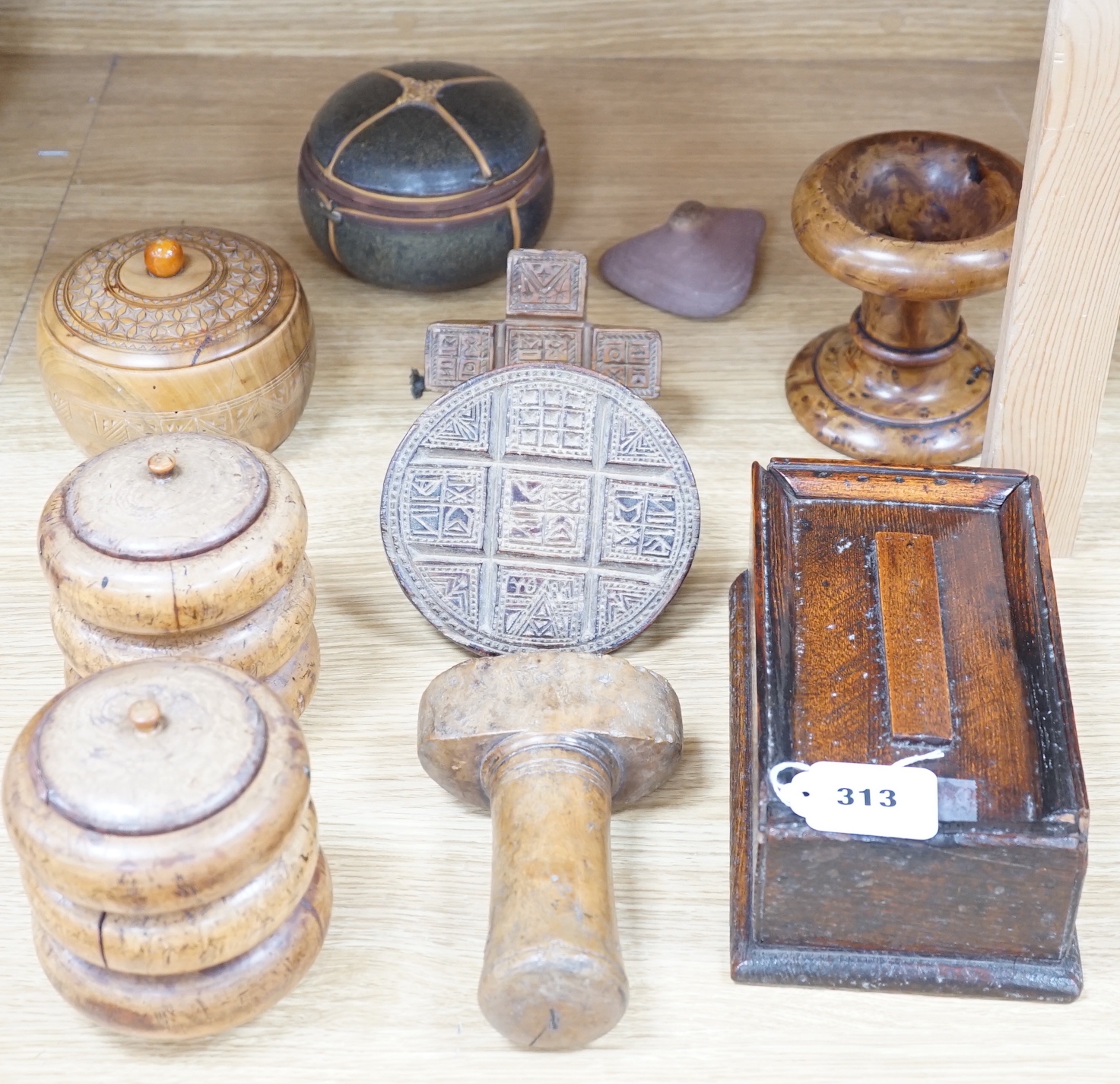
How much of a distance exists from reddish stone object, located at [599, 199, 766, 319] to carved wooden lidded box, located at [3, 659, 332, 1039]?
1.06 metres

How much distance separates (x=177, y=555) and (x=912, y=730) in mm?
674

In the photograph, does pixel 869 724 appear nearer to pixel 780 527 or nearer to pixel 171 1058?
pixel 780 527

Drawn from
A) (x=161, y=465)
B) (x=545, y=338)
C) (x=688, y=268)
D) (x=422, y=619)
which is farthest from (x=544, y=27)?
(x=161, y=465)

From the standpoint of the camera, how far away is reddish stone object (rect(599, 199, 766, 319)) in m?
2.17

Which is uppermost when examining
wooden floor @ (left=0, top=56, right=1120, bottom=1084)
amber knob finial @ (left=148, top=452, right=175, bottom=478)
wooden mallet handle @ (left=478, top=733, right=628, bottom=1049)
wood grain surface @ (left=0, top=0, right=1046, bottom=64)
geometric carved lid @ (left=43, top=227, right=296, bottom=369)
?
amber knob finial @ (left=148, top=452, right=175, bottom=478)

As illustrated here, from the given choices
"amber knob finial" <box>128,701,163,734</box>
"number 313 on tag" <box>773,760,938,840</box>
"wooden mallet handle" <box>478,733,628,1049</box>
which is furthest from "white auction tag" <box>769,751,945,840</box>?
"amber knob finial" <box>128,701,163,734</box>

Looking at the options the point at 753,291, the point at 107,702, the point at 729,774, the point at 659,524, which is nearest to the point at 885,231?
the point at 753,291

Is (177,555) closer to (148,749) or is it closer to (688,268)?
(148,749)

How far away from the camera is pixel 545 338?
183 centimetres

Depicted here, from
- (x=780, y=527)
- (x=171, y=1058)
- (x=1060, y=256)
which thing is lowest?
(x=171, y=1058)

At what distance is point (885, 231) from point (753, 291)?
1.05ft

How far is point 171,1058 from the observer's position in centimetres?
136

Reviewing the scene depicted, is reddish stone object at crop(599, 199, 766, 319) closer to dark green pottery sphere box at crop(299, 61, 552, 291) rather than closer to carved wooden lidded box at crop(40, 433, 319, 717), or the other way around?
dark green pottery sphere box at crop(299, 61, 552, 291)

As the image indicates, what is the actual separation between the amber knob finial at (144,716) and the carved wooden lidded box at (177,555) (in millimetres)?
182
